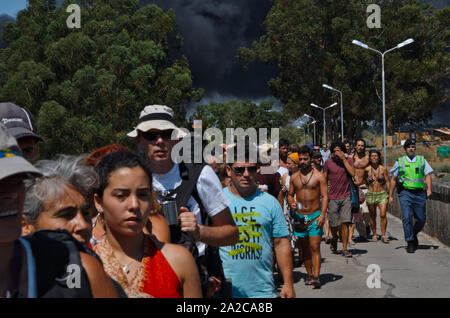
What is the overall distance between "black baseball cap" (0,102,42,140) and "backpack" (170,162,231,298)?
0.79 meters

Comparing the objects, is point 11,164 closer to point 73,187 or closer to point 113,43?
point 73,187

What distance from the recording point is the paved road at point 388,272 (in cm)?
776

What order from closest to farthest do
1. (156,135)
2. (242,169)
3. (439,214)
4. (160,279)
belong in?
(160,279) < (156,135) < (242,169) < (439,214)

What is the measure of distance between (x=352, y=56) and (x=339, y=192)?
41761mm

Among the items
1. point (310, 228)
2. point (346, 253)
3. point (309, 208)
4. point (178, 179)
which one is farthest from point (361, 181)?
point (178, 179)

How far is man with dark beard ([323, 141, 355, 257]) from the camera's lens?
1088 cm

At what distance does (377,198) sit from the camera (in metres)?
12.6

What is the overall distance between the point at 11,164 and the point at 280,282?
23.4 ft

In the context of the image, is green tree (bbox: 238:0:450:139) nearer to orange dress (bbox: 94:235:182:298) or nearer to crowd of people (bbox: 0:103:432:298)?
crowd of people (bbox: 0:103:432:298)

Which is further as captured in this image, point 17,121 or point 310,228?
point 310,228

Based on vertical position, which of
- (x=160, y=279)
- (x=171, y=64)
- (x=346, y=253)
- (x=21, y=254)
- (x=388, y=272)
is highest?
(x=171, y=64)

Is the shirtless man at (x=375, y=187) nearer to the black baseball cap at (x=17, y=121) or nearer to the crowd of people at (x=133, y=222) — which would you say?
the crowd of people at (x=133, y=222)

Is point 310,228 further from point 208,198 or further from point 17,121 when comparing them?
point 17,121
